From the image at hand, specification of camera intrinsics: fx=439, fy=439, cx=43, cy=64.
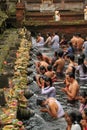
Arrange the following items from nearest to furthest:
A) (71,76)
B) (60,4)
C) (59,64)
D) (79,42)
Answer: (71,76)
(59,64)
(79,42)
(60,4)

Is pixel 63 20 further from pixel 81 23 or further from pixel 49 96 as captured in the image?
pixel 49 96

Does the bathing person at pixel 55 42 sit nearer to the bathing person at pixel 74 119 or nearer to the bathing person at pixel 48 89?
the bathing person at pixel 48 89

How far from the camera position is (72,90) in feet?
44.9

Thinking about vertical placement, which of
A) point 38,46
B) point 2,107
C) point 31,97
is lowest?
point 38,46

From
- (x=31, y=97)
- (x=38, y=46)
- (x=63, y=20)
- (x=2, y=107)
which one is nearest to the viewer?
(x=2, y=107)

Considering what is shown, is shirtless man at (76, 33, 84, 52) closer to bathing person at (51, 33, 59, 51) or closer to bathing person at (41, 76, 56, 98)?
bathing person at (51, 33, 59, 51)

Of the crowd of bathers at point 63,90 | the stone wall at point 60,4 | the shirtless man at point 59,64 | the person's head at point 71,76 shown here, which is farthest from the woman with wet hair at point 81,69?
the stone wall at point 60,4

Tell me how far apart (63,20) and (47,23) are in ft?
7.82

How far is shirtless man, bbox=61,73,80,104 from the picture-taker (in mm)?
13523

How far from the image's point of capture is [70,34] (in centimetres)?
2978

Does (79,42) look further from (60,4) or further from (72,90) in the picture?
(60,4)

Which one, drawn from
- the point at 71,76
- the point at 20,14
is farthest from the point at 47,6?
the point at 71,76

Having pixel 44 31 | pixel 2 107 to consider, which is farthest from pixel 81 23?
pixel 2 107

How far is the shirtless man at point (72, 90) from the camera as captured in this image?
13523mm
